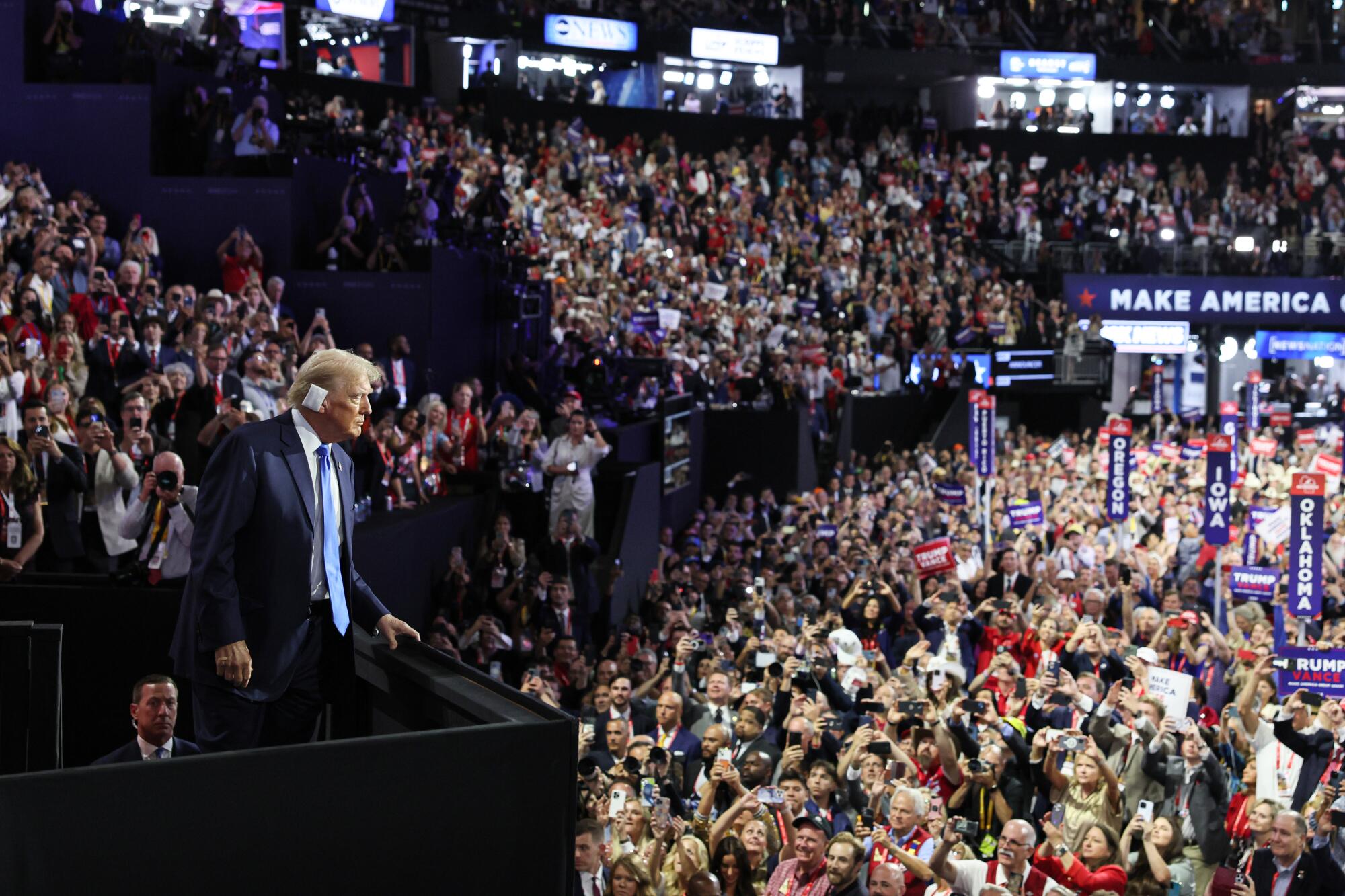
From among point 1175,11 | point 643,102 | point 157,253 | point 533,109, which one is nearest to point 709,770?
point 157,253

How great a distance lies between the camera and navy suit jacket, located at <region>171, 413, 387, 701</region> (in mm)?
3523

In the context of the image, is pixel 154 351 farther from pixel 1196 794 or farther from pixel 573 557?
pixel 1196 794

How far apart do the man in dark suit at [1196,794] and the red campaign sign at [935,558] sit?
489 centimetres

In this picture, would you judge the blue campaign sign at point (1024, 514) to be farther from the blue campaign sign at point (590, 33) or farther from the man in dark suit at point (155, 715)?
the blue campaign sign at point (590, 33)

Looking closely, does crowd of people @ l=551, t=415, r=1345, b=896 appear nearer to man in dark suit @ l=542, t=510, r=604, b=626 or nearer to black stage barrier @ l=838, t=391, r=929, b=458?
man in dark suit @ l=542, t=510, r=604, b=626

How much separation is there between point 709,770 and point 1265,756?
335cm

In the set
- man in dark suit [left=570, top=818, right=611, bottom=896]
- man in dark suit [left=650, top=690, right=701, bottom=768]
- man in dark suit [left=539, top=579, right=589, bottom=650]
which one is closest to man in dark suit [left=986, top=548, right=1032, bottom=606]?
man in dark suit [left=539, top=579, right=589, bottom=650]

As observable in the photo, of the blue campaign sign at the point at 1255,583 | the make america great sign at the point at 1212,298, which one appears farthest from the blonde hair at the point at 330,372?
the make america great sign at the point at 1212,298

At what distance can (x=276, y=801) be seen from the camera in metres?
2.86

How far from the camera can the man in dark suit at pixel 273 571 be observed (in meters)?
3.54

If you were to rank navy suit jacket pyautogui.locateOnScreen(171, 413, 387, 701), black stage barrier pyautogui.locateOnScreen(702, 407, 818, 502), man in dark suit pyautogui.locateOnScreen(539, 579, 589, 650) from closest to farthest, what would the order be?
navy suit jacket pyautogui.locateOnScreen(171, 413, 387, 701)
man in dark suit pyautogui.locateOnScreen(539, 579, 589, 650)
black stage barrier pyautogui.locateOnScreen(702, 407, 818, 502)

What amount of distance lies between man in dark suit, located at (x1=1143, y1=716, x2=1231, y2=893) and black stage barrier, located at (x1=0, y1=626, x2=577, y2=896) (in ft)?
19.9

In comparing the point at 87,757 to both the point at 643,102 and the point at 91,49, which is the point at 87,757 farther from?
the point at 643,102

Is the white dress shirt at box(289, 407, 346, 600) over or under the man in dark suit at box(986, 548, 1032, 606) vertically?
over
